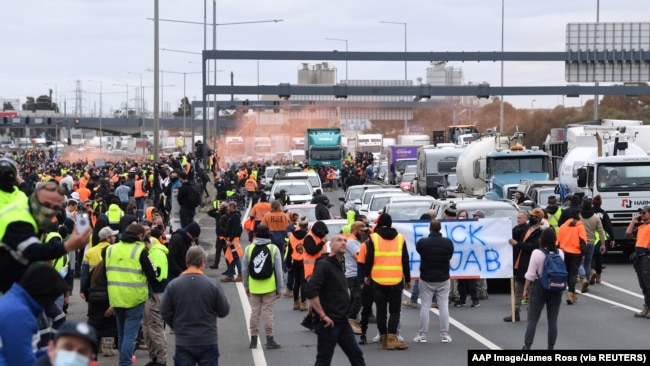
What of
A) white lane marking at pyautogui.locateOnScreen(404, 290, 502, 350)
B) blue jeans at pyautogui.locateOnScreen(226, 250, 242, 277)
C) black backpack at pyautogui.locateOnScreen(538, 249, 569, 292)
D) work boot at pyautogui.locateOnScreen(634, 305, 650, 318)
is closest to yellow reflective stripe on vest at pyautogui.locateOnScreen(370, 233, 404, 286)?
white lane marking at pyautogui.locateOnScreen(404, 290, 502, 350)

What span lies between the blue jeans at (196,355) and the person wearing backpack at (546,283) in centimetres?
462

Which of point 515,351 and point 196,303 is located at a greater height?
point 196,303

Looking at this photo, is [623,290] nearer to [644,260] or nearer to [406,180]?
[644,260]

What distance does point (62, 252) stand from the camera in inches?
305

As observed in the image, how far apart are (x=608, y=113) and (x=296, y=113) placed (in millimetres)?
38474

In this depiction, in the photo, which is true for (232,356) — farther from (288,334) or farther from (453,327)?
(453,327)

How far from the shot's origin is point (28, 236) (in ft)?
25.2

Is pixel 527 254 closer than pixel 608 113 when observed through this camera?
Yes

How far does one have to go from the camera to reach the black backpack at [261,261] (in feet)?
51.8

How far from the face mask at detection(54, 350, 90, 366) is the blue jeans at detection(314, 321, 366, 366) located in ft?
21.9

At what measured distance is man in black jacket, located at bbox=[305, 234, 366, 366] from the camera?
1244 cm

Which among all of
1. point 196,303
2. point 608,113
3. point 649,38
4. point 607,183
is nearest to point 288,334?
point 196,303

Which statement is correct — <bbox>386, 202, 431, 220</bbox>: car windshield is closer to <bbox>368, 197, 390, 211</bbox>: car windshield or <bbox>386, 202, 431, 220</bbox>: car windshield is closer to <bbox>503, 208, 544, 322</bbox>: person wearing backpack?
<bbox>368, 197, 390, 211</bbox>: car windshield

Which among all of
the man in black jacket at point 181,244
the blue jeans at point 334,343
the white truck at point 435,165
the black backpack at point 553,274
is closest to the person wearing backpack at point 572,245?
the black backpack at point 553,274
